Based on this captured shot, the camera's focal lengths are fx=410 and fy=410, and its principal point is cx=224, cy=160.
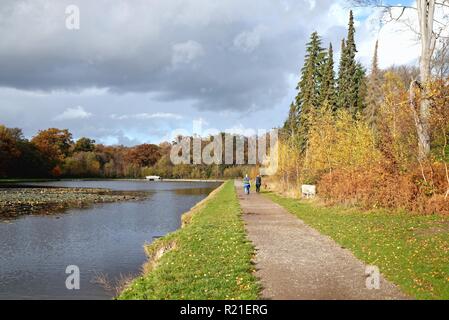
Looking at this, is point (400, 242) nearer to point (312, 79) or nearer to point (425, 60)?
point (425, 60)

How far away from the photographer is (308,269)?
8.37 meters

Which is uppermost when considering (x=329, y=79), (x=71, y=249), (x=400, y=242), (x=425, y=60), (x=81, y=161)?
(x=329, y=79)

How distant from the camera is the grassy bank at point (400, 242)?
7.31 metres

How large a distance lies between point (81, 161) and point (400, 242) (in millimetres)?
108505

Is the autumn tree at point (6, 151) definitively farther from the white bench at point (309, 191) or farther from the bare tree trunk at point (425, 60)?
the bare tree trunk at point (425, 60)

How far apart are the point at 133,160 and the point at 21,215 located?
96919 millimetres

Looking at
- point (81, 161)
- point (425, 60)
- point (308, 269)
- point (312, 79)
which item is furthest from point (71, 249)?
point (81, 161)

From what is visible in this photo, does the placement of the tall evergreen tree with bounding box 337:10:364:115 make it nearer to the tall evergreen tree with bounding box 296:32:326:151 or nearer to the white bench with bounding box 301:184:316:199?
the tall evergreen tree with bounding box 296:32:326:151

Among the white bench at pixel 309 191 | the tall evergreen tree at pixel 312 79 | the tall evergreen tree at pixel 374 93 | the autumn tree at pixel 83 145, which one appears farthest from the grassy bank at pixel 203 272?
the autumn tree at pixel 83 145

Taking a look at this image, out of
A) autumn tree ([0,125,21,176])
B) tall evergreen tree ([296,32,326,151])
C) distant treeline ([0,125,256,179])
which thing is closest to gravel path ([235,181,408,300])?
tall evergreen tree ([296,32,326,151])

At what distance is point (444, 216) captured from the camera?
1504 cm

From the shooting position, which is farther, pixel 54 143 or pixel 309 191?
pixel 54 143
